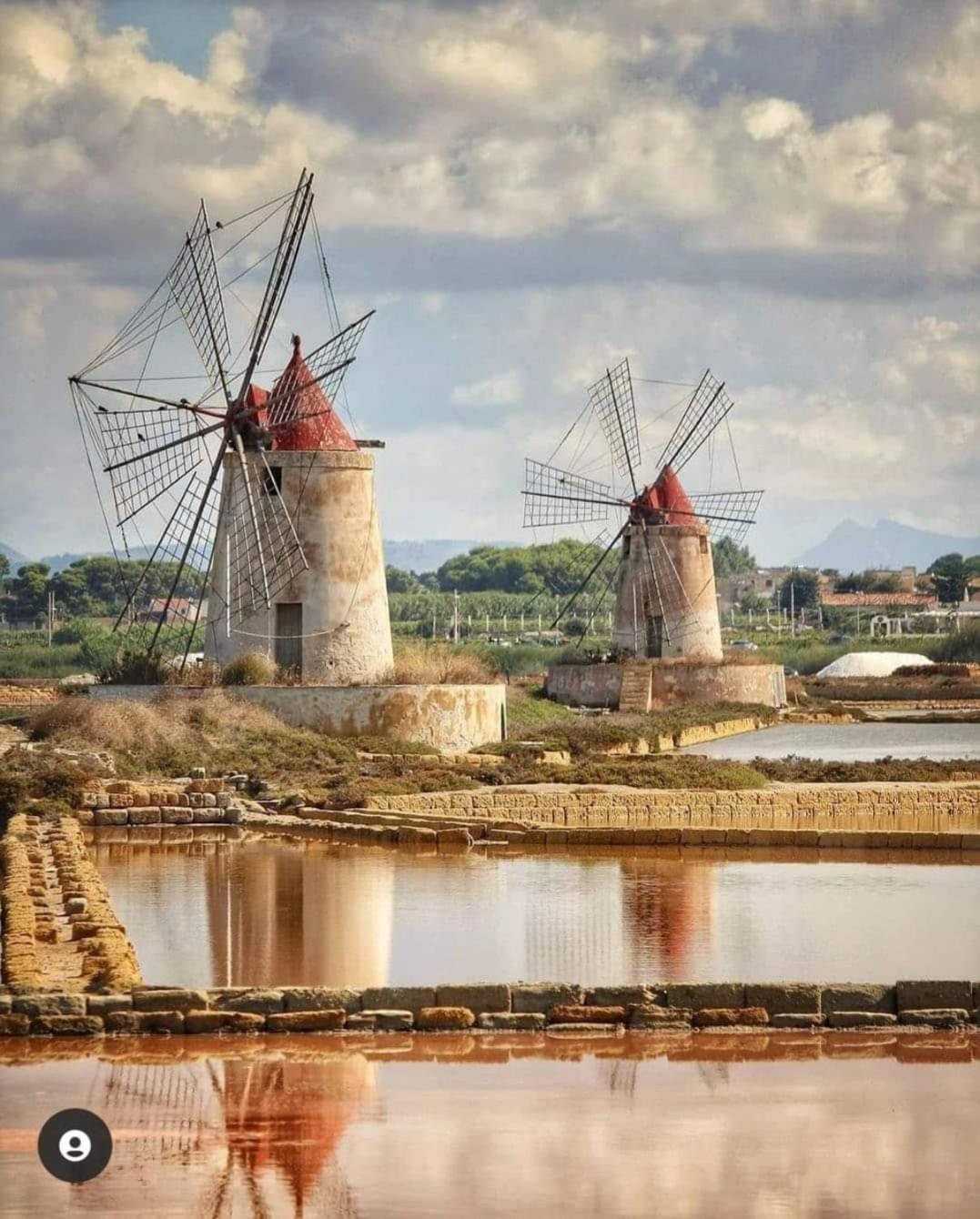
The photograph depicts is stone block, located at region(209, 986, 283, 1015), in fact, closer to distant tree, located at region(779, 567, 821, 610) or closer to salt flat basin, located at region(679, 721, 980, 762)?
salt flat basin, located at region(679, 721, 980, 762)

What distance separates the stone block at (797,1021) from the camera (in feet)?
28.3

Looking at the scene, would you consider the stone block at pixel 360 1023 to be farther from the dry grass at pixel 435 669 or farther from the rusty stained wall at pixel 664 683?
the rusty stained wall at pixel 664 683

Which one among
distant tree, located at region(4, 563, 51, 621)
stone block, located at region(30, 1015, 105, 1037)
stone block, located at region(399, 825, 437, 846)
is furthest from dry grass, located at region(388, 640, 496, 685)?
distant tree, located at region(4, 563, 51, 621)

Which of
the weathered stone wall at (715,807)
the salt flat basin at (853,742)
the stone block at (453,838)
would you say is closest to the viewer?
the stone block at (453,838)

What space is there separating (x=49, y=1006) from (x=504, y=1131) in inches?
86.9

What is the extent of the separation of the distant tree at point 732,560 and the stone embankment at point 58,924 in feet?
402

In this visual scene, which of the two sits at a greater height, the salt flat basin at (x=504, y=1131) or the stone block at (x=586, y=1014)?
the stone block at (x=586, y=1014)

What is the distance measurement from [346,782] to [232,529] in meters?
5.00

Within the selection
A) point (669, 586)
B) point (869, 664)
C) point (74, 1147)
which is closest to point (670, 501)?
point (669, 586)

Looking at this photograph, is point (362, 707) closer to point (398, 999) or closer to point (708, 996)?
point (398, 999)

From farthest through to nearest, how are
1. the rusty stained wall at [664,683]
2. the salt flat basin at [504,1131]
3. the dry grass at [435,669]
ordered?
the rusty stained wall at [664,683]
the dry grass at [435,669]
the salt flat basin at [504,1131]

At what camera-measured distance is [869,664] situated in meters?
59.7

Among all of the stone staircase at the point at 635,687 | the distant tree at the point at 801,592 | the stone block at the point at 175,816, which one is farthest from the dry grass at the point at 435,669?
the distant tree at the point at 801,592

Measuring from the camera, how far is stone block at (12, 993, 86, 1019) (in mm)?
8430
